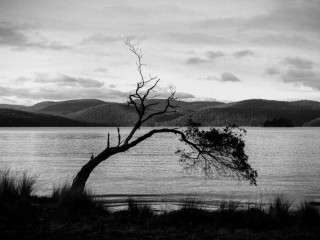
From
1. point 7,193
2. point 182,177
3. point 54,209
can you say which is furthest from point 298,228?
point 182,177

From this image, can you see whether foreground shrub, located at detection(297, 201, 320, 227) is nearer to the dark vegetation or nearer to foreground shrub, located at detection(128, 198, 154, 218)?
the dark vegetation

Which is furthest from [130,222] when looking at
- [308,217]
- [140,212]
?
[308,217]

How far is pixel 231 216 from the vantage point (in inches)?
508

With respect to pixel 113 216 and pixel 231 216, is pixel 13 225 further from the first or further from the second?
Result: pixel 231 216

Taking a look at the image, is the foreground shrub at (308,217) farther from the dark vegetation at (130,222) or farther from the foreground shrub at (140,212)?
the foreground shrub at (140,212)

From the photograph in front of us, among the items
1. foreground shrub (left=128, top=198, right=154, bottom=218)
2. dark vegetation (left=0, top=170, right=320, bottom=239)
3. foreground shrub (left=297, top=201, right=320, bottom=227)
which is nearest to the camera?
dark vegetation (left=0, top=170, right=320, bottom=239)

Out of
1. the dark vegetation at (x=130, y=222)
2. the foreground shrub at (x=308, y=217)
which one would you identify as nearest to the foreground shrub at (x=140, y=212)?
the dark vegetation at (x=130, y=222)

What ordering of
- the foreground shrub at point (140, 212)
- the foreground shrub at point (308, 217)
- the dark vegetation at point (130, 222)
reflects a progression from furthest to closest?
the foreground shrub at point (140, 212), the foreground shrub at point (308, 217), the dark vegetation at point (130, 222)

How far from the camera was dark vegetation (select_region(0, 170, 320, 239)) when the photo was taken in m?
10.4

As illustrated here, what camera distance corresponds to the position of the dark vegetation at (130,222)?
1035 centimetres

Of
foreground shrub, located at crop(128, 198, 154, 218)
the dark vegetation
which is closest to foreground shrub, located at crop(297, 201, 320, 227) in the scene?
the dark vegetation

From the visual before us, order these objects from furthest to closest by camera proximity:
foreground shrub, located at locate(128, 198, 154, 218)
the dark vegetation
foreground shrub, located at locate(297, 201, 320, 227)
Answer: foreground shrub, located at locate(128, 198, 154, 218) < foreground shrub, located at locate(297, 201, 320, 227) < the dark vegetation

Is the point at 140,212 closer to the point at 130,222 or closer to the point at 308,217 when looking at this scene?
the point at 130,222

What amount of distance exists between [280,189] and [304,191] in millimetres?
1892
